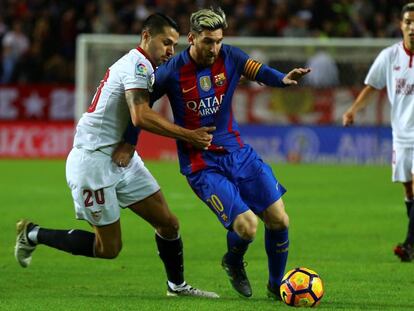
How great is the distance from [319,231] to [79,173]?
524cm

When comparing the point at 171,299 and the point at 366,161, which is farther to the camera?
the point at 366,161

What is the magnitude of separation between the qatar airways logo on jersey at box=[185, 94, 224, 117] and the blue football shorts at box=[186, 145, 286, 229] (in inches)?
12.2

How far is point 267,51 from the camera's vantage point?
22531mm

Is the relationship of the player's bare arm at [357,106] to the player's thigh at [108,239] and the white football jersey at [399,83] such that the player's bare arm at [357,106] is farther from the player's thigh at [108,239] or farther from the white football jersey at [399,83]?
the player's thigh at [108,239]

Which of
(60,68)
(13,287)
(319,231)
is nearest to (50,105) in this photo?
(60,68)

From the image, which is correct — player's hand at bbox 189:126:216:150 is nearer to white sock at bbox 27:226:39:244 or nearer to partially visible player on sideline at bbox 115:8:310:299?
partially visible player on sideline at bbox 115:8:310:299

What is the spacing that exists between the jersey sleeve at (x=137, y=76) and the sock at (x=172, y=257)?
126cm

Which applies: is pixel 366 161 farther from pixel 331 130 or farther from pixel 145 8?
pixel 145 8

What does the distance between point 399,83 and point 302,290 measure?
3533 mm

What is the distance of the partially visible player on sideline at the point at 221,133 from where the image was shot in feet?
25.6

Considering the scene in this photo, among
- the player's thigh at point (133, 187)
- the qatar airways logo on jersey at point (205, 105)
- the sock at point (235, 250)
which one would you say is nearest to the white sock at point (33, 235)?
the player's thigh at point (133, 187)

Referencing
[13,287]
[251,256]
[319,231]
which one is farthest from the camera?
[319,231]

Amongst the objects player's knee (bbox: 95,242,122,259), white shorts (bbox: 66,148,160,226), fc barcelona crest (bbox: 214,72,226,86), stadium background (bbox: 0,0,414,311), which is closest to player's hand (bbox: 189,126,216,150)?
fc barcelona crest (bbox: 214,72,226,86)

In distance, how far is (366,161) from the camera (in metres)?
21.7
